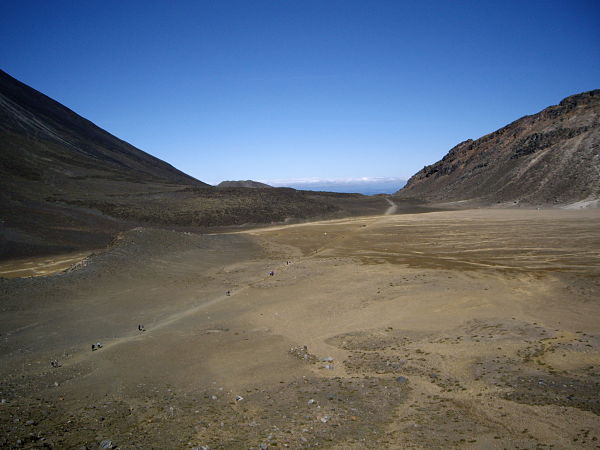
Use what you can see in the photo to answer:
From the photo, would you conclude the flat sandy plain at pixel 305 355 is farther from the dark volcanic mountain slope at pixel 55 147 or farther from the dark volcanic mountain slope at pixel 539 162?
the dark volcanic mountain slope at pixel 55 147

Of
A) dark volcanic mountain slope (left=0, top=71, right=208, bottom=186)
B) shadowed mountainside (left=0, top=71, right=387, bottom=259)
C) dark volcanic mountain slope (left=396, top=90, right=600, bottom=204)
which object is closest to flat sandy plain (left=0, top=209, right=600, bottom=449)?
shadowed mountainside (left=0, top=71, right=387, bottom=259)

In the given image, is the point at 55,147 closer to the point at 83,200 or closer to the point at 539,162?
the point at 83,200

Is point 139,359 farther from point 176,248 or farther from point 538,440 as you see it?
point 176,248

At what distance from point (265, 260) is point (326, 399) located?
19.0m

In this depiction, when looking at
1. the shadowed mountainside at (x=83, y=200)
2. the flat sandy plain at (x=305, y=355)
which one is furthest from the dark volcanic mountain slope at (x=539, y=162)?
the flat sandy plain at (x=305, y=355)

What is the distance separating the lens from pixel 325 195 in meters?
80.4

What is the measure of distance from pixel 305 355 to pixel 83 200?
46726mm

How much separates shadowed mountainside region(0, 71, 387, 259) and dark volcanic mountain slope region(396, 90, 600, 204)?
21.9 metres

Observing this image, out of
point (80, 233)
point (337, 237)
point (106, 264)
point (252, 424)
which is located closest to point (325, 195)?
point (337, 237)

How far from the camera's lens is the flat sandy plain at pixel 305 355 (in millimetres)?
7074

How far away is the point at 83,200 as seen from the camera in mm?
48781

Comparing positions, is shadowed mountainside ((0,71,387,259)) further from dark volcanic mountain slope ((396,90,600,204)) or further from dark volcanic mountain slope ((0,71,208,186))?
dark volcanic mountain slope ((396,90,600,204))

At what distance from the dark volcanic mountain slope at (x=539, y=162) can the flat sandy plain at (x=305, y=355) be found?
44.9m

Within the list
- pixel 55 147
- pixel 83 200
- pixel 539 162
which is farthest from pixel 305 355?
pixel 55 147
